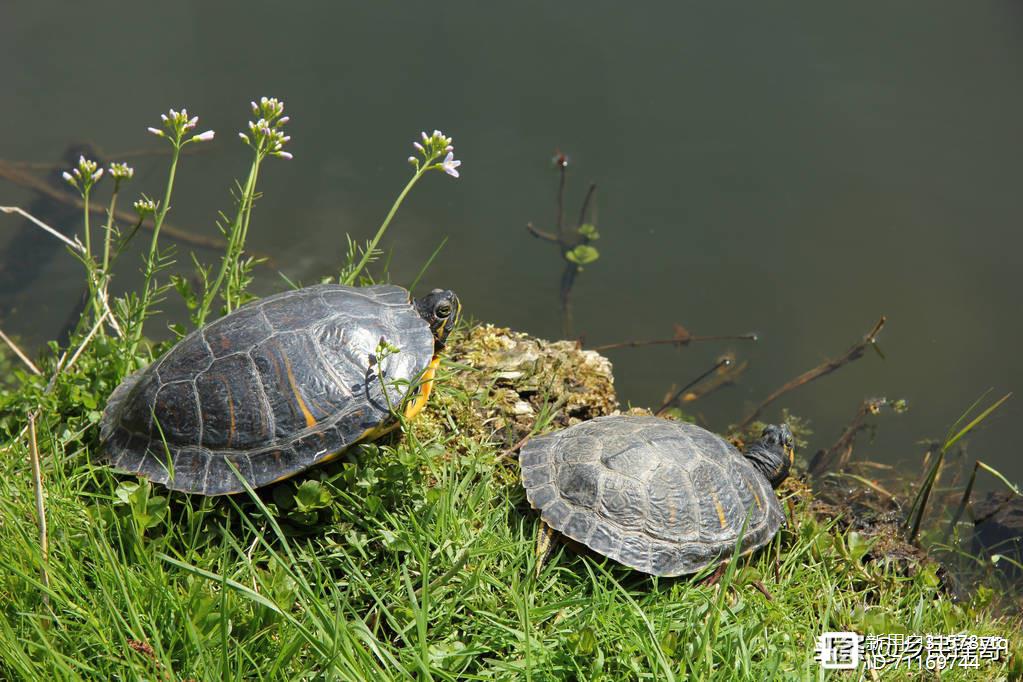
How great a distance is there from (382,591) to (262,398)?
0.86m

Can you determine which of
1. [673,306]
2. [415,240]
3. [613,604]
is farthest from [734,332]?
[613,604]

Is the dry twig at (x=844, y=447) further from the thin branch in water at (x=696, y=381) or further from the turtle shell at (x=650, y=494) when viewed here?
the turtle shell at (x=650, y=494)

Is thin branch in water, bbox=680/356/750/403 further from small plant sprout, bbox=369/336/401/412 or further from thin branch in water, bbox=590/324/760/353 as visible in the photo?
small plant sprout, bbox=369/336/401/412

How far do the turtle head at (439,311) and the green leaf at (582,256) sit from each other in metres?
2.39

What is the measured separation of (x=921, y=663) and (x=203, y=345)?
3008 mm

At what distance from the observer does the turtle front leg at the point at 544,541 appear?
112 inches

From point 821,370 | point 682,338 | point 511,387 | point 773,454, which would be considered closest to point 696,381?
point 682,338

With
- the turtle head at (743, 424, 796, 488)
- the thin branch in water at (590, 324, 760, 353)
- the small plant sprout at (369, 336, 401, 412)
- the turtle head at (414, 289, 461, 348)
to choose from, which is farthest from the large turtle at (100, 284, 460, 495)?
the thin branch in water at (590, 324, 760, 353)

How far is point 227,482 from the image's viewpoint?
8.90 feet

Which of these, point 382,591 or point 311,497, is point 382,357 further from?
point 382,591

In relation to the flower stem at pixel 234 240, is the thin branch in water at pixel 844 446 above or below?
below

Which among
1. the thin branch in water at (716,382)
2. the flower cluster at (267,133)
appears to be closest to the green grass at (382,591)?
the flower cluster at (267,133)

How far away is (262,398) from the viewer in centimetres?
282

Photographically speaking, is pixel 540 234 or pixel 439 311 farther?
pixel 540 234
